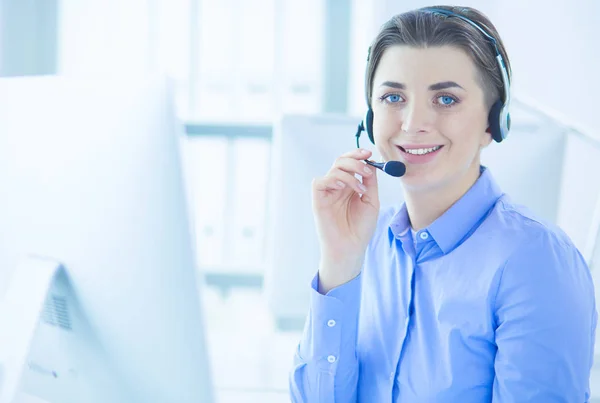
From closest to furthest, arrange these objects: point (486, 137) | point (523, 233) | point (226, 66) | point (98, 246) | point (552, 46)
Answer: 1. point (98, 246)
2. point (523, 233)
3. point (486, 137)
4. point (552, 46)
5. point (226, 66)

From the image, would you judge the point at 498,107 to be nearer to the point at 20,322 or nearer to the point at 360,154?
the point at 360,154

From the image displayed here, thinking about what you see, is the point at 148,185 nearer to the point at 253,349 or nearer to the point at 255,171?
the point at 253,349

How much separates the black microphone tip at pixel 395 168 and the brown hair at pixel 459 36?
176 millimetres

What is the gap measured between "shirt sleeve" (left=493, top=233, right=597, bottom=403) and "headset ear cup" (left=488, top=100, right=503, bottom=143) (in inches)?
7.5

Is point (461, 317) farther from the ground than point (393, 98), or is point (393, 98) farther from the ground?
point (393, 98)

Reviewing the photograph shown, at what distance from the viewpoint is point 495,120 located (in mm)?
963

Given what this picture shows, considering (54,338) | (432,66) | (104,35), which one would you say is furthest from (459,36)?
(104,35)

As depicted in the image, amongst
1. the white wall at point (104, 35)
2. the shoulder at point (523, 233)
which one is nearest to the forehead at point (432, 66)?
the shoulder at point (523, 233)

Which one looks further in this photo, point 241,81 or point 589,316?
point 241,81

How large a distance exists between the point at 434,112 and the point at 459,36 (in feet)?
0.39

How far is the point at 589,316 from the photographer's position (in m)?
0.85

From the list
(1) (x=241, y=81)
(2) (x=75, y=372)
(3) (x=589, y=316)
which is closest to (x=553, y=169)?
(3) (x=589, y=316)

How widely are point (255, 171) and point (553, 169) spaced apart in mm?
1497

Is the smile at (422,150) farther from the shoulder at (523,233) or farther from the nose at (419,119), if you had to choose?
the shoulder at (523,233)
